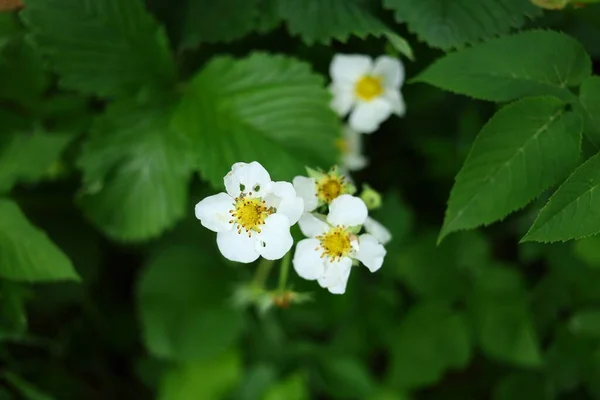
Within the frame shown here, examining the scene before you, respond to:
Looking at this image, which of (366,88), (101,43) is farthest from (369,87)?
(101,43)

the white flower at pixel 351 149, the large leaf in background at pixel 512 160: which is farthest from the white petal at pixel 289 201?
the white flower at pixel 351 149

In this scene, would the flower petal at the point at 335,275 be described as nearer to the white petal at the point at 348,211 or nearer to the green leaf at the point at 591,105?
the white petal at the point at 348,211

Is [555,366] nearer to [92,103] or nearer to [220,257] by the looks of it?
[220,257]

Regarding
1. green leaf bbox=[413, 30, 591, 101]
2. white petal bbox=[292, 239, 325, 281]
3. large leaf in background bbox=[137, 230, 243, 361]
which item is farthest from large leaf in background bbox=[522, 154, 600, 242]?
large leaf in background bbox=[137, 230, 243, 361]

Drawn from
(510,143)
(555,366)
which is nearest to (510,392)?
(555,366)

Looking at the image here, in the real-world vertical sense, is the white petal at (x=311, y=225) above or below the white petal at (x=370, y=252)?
above

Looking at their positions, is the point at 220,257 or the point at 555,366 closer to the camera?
the point at 555,366

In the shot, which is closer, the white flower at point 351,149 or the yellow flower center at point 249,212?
the yellow flower center at point 249,212
